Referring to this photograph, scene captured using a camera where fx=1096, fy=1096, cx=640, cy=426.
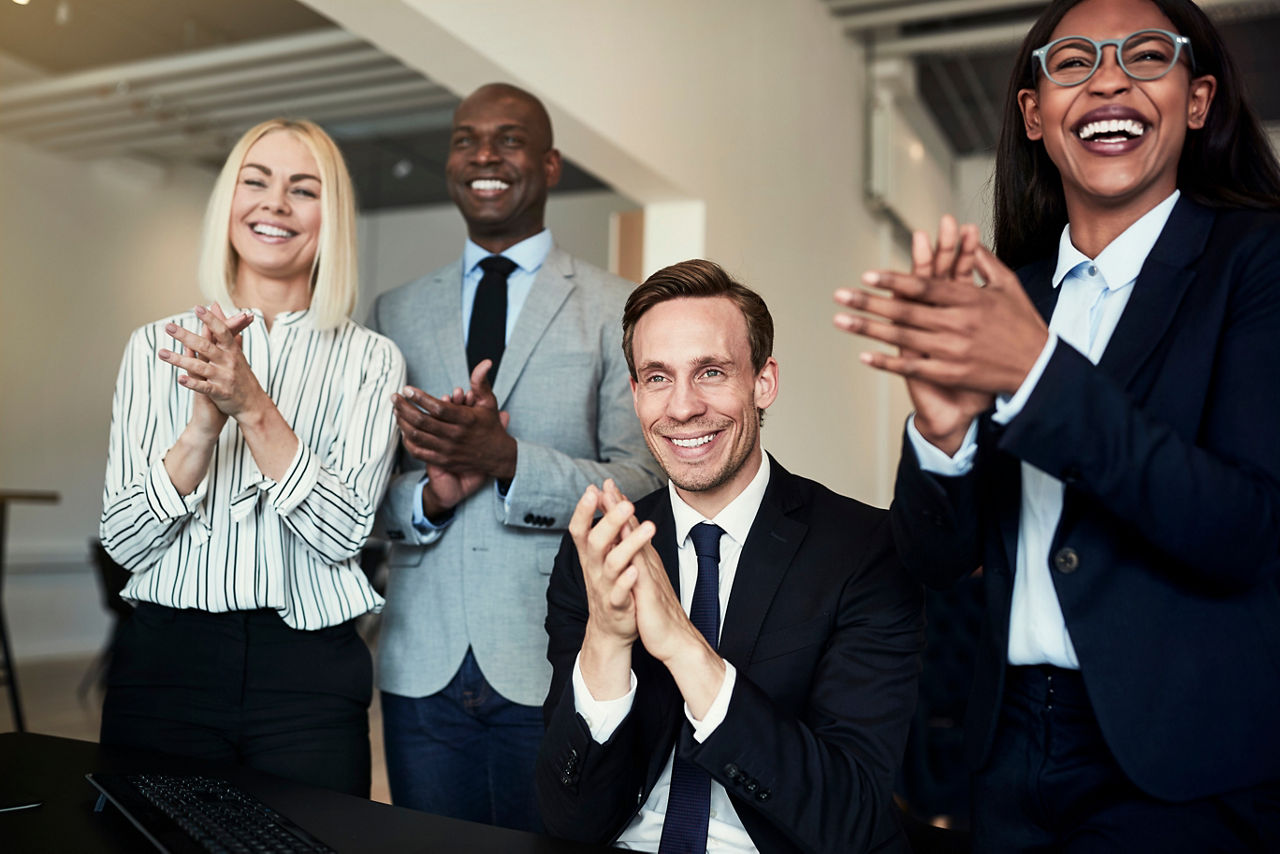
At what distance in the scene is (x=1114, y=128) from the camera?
4.48 ft

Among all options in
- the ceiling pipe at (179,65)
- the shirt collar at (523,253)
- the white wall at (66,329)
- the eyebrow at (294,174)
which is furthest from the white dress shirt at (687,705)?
the white wall at (66,329)

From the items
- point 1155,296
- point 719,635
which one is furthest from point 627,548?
point 1155,296

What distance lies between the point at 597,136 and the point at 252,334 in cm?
243

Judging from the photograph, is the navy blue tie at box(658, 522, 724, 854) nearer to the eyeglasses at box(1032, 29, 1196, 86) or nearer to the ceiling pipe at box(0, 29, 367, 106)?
the eyeglasses at box(1032, 29, 1196, 86)

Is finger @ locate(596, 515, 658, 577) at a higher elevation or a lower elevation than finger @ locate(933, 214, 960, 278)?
lower

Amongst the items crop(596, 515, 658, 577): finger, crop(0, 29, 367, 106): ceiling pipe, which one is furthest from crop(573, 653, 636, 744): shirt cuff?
crop(0, 29, 367, 106): ceiling pipe

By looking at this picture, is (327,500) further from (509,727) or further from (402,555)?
(509,727)

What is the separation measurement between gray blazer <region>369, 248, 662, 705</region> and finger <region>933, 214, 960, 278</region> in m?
1.24

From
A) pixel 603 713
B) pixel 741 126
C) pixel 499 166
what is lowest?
pixel 603 713

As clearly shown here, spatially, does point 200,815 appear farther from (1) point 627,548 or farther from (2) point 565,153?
(2) point 565,153

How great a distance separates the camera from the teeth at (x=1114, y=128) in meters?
1.36

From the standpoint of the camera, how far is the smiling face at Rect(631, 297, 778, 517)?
178 cm

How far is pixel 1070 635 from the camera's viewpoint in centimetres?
124

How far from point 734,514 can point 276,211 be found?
3.65ft
